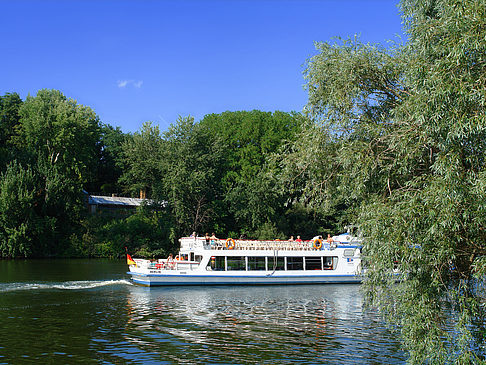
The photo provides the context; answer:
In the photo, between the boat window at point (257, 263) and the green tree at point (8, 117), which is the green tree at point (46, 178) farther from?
the boat window at point (257, 263)

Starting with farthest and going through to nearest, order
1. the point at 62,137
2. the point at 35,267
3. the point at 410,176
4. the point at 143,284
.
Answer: the point at 62,137
the point at 35,267
the point at 143,284
the point at 410,176

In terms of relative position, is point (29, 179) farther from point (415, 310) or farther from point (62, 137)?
point (415, 310)

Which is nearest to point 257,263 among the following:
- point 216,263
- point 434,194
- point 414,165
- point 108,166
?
point 216,263

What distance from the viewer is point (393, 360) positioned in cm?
1803

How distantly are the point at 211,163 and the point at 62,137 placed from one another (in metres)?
20.8

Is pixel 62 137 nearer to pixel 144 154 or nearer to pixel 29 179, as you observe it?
pixel 29 179

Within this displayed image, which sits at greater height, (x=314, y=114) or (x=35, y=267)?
(x=314, y=114)

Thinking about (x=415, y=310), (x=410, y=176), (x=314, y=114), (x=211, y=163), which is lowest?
(x=415, y=310)

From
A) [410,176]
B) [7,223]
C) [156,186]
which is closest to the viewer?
[410,176]

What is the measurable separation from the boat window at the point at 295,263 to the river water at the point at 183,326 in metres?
5.26

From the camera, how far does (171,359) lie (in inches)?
715

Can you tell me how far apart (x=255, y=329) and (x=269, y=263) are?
20010 millimetres

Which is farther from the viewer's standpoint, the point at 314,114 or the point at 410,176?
the point at 314,114

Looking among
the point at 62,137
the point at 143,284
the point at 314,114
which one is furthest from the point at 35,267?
the point at 314,114
